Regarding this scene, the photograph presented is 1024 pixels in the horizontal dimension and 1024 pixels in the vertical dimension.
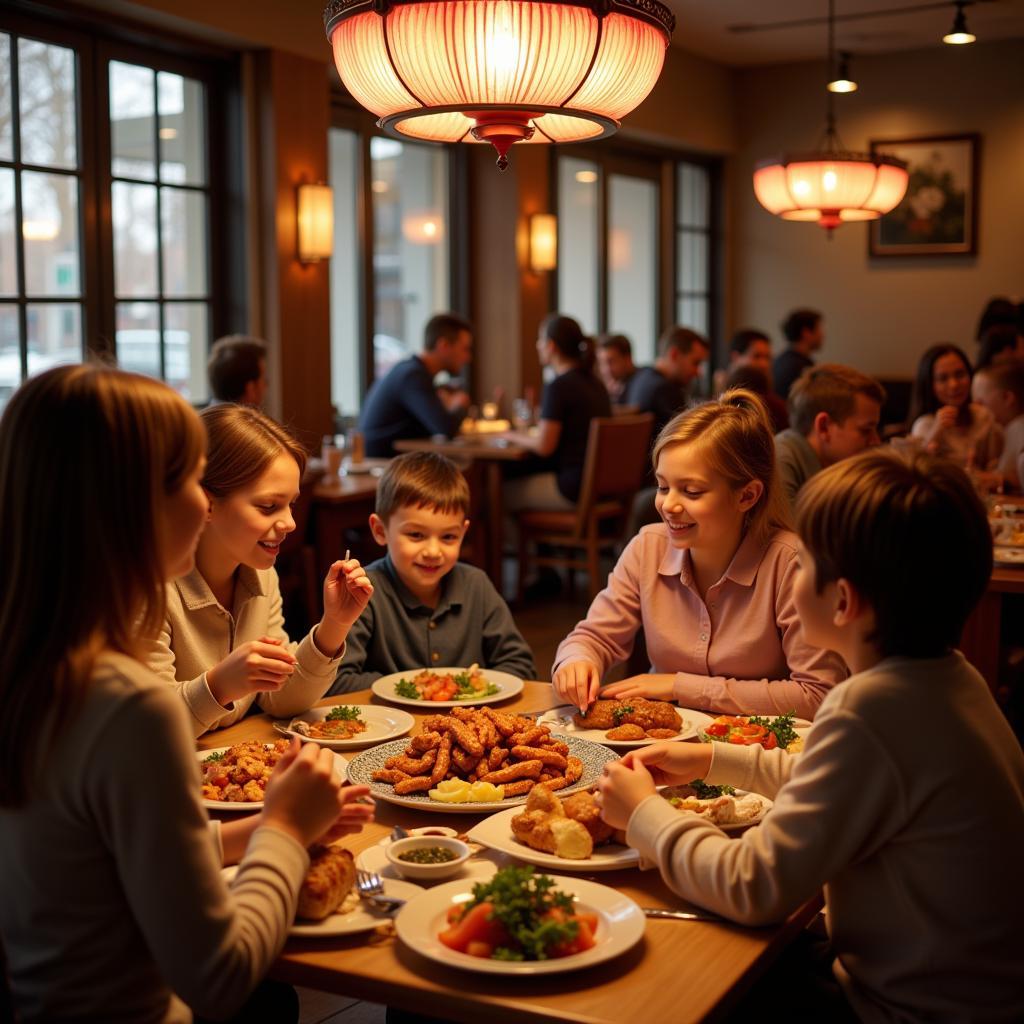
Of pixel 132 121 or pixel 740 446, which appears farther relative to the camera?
pixel 132 121

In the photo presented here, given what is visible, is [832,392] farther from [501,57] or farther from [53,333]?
[53,333]

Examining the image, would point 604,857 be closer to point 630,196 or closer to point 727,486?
point 727,486

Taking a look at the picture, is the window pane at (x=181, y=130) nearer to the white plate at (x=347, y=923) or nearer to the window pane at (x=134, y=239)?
the window pane at (x=134, y=239)

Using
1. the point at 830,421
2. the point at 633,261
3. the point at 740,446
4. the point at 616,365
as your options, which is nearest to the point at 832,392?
the point at 830,421

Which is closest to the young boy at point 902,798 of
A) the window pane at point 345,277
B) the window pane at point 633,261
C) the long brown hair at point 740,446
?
the long brown hair at point 740,446

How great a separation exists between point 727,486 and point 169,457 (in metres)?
1.29

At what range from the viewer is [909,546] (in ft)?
4.42

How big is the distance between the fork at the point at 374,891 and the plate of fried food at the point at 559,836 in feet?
0.48

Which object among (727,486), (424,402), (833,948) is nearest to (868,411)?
(727,486)

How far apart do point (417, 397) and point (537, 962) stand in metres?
5.20

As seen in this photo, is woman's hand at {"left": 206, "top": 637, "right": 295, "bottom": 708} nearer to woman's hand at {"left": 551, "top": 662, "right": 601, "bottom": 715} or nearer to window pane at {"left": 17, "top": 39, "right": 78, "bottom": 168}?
woman's hand at {"left": 551, "top": 662, "right": 601, "bottom": 715}

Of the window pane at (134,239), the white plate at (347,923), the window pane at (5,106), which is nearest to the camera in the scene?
the white plate at (347,923)

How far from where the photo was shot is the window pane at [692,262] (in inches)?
404

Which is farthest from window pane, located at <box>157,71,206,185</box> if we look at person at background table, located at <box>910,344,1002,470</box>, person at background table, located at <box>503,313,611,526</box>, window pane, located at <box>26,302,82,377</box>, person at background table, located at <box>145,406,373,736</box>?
person at background table, located at <box>145,406,373,736</box>
